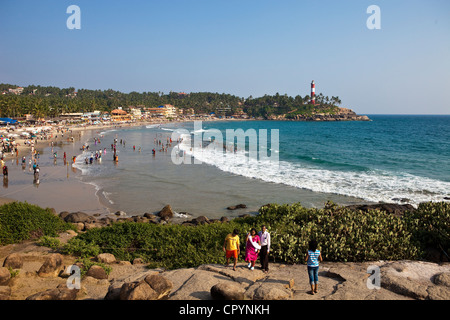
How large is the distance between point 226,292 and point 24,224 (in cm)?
962

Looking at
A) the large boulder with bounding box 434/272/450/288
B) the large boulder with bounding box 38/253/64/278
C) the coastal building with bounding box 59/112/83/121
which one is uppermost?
the coastal building with bounding box 59/112/83/121

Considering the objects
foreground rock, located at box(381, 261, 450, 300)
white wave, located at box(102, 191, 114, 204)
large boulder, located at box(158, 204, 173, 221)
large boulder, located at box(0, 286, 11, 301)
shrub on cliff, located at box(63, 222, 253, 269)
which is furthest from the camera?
white wave, located at box(102, 191, 114, 204)

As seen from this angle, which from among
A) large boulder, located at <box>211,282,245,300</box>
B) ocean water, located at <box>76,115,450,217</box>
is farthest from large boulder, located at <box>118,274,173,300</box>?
ocean water, located at <box>76,115,450,217</box>

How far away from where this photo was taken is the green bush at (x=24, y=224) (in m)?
11.7

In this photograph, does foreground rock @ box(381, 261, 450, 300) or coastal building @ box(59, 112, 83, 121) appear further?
coastal building @ box(59, 112, 83, 121)

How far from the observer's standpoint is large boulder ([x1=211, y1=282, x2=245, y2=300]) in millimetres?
6544

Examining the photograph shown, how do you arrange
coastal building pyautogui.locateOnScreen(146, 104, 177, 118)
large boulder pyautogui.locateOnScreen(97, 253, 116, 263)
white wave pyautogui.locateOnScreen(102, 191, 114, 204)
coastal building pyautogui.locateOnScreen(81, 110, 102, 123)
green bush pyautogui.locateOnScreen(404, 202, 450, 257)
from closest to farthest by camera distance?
1. large boulder pyautogui.locateOnScreen(97, 253, 116, 263)
2. green bush pyautogui.locateOnScreen(404, 202, 450, 257)
3. white wave pyautogui.locateOnScreen(102, 191, 114, 204)
4. coastal building pyautogui.locateOnScreen(81, 110, 102, 123)
5. coastal building pyautogui.locateOnScreen(146, 104, 177, 118)

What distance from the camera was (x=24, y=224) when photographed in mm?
12094

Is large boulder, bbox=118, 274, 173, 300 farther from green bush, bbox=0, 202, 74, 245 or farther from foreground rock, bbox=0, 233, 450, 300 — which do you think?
green bush, bbox=0, 202, 74, 245

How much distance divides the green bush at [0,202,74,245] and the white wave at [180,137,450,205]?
18092mm

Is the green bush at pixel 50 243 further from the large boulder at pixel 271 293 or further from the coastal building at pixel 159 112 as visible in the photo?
the coastal building at pixel 159 112

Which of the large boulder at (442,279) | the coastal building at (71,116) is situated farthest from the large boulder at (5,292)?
the coastal building at (71,116)

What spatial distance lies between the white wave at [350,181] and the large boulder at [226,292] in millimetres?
17587
